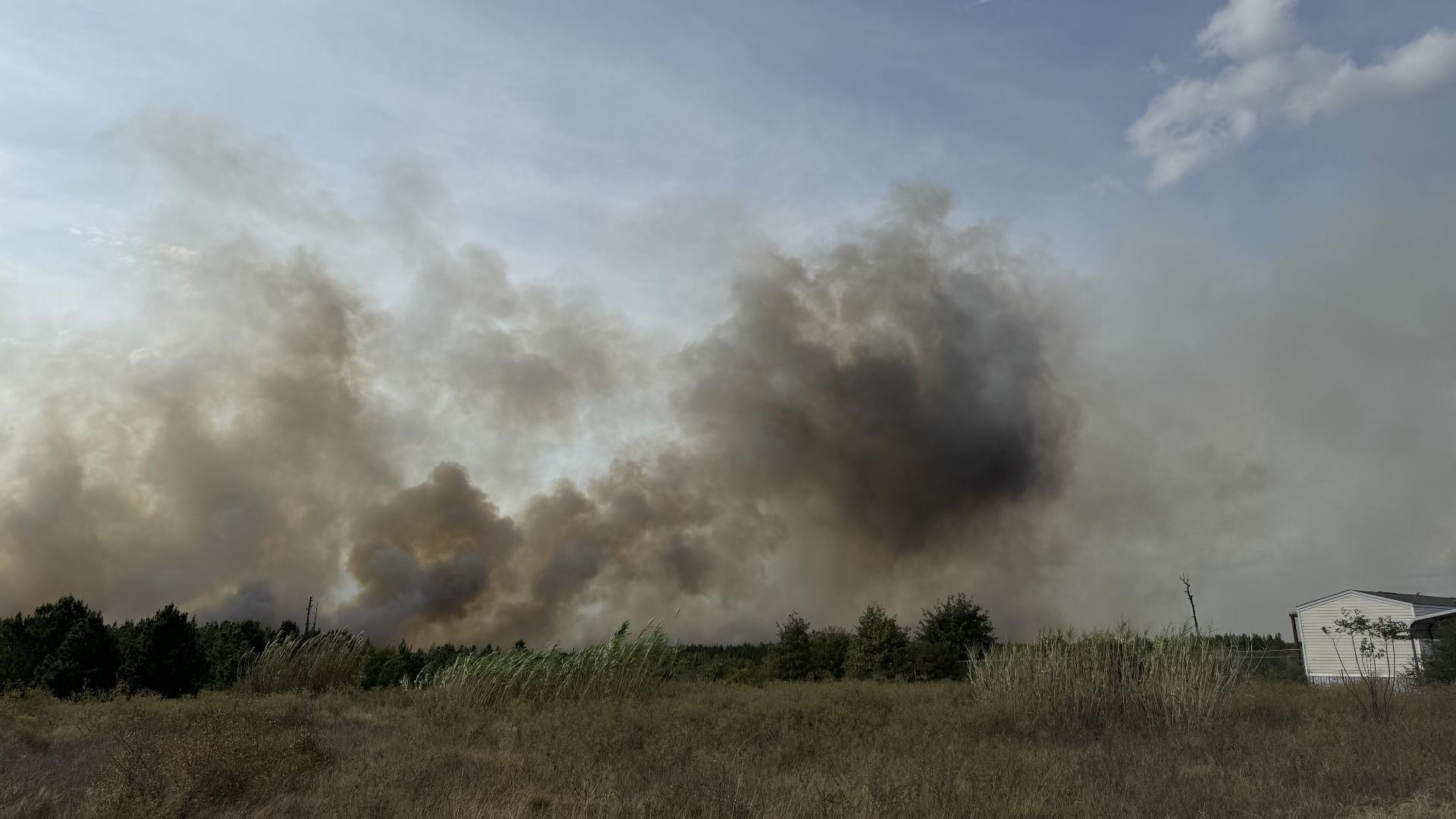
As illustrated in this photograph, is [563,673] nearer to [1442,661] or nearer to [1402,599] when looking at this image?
[1442,661]

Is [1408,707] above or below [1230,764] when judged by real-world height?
above

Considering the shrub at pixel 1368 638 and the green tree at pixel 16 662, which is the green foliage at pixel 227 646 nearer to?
the green tree at pixel 16 662

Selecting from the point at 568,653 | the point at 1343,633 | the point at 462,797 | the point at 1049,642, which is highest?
the point at 1343,633

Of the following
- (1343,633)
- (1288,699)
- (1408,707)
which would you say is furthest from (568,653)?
(1343,633)

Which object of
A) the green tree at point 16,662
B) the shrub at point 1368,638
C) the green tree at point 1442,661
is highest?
the shrub at point 1368,638

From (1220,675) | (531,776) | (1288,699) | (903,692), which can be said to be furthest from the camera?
(903,692)

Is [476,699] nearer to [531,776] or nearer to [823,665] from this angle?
[531,776]

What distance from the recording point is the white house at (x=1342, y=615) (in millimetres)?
43469

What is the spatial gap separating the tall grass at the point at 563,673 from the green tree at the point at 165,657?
9.77 m

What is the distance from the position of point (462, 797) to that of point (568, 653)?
43.8 ft

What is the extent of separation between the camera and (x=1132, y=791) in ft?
32.8

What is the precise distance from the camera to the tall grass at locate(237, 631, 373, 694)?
23250 mm

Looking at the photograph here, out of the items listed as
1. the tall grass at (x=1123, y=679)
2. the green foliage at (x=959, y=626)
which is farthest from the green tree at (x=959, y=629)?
the tall grass at (x=1123, y=679)

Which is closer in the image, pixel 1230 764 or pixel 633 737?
pixel 1230 764
